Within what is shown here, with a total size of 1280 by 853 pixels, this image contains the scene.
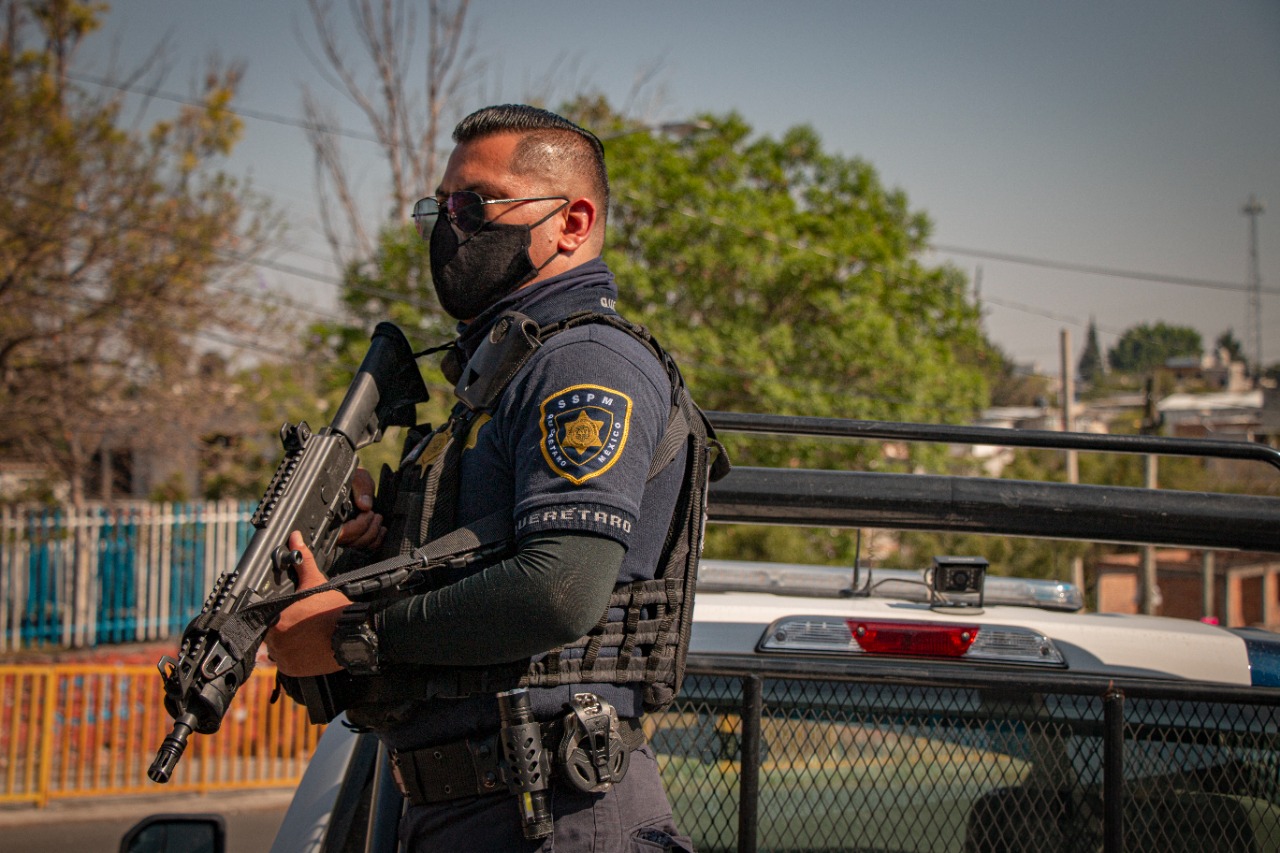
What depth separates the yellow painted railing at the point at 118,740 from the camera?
9266 mm

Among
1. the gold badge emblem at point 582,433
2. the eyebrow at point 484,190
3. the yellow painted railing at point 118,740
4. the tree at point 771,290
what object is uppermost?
the tree at point 771,290

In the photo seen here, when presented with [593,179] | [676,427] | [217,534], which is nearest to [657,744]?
[676,427]

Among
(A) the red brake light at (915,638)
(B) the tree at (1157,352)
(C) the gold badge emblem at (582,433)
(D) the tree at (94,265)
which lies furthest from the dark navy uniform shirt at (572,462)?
(B) the tree at (1157,352)

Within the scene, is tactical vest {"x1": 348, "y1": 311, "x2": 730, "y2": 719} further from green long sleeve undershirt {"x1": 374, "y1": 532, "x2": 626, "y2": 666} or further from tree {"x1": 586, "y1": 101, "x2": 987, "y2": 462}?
tree {"x1": 586, "y1": 101, "x2": 987, "y2": 462}

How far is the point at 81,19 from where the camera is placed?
1556cm

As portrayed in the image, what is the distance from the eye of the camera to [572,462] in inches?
62.4

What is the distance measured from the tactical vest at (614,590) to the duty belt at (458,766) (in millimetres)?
76

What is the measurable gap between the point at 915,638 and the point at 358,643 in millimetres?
1215

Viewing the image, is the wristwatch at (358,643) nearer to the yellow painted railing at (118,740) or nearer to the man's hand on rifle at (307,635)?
the man's hand on rifle at (307,635)

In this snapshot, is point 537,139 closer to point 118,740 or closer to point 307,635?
point 307,635

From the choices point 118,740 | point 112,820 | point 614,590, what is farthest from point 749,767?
point 118,740

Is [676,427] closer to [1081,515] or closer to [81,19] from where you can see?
[1081,515]

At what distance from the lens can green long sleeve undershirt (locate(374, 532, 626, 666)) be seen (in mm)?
1535

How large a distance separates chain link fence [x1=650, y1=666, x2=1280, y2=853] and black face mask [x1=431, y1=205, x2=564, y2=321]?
843mm
